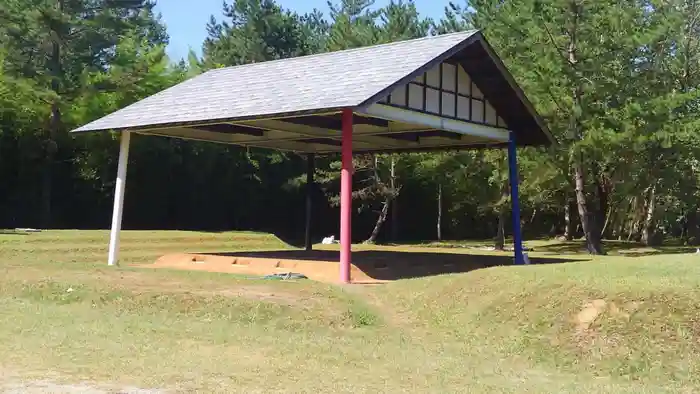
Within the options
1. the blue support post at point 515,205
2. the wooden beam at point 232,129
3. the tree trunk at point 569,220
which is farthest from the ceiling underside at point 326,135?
the tree trunk at point 569,220

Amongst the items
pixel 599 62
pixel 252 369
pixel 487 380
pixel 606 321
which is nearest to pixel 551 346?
pixel 606 321

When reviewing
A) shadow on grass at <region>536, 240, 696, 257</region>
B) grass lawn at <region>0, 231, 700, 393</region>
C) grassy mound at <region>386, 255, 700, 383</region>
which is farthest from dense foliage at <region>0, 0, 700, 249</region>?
grassy mound at <region>386, 255, 700, 383</region>

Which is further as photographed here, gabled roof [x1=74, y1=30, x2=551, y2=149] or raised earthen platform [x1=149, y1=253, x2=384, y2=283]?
raised earthen platform [x1=149, y1=253, x2=384, y2=283]

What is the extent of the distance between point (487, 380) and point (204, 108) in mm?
10632

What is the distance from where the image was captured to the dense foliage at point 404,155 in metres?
22.8

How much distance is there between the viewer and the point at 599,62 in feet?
74.0

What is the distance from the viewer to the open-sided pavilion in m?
14.0

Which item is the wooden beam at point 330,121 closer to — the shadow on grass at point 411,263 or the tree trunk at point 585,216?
the shadow on grass at point 411,263

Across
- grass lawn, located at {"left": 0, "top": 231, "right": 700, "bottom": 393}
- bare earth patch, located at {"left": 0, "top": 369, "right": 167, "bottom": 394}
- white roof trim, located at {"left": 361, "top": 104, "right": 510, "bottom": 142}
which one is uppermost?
white roof trim, located at {"left": 361, "top": 104, "right": 510, "bottom": 142}

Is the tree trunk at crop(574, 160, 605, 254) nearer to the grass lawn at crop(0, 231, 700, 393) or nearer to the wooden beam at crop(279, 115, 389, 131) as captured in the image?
the wooden beam at crop(279, 115, 389, 131)

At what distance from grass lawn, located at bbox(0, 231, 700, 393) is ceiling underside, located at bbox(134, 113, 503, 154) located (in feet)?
17.6

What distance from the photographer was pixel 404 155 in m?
31.6

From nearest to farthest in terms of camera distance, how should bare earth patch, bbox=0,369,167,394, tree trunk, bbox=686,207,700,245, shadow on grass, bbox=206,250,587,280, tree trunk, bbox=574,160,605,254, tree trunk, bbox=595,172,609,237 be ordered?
→ bare earth patch, bbox=0,369,167,394 → shadow on grass, bbox=206,250,587,280 → tree trunk, bbox=574,160,605,254 → tree trunk, bbox=595,172,609,237 → tree trunk, bbox=686,207,700,245

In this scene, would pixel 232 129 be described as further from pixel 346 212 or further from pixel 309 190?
pixel 346 212
